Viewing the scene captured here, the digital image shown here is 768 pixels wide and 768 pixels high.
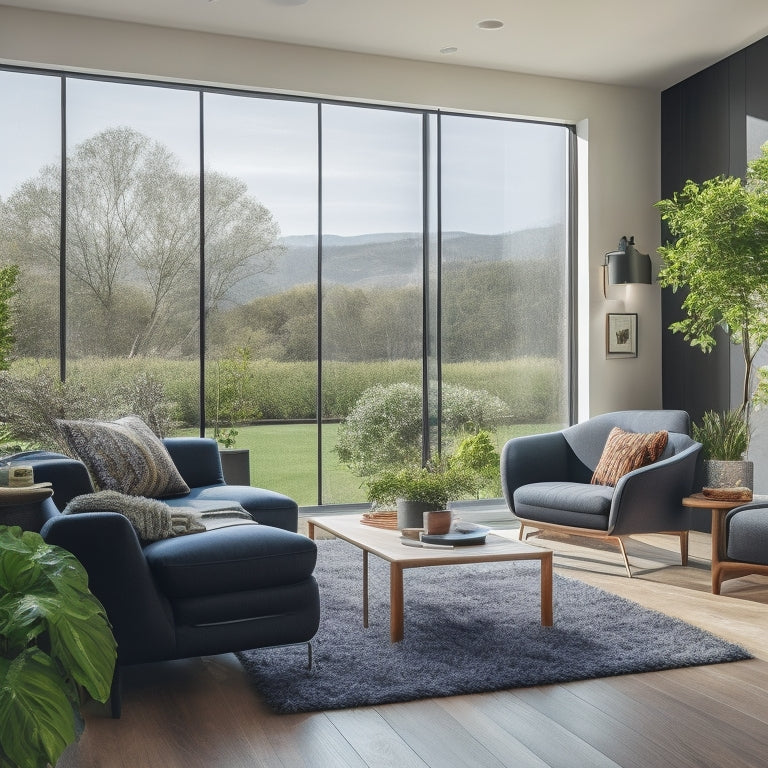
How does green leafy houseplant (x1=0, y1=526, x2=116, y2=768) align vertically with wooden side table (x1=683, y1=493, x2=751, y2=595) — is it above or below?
above

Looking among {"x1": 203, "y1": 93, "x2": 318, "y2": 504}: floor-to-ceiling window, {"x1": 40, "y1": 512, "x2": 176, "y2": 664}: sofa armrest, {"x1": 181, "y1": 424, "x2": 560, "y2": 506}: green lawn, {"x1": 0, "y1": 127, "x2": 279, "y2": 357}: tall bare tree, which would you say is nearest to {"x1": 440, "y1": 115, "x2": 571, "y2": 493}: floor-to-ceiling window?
{"x1": 181, "y1": 424, "x2": 560, "y2": 506}: green lawn

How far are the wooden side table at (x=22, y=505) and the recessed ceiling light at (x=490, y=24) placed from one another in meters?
4.06

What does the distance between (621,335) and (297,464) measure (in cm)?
265

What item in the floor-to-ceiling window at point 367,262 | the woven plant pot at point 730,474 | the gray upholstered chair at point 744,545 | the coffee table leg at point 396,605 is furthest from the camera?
the floor-to-ceiling window at point 367,262

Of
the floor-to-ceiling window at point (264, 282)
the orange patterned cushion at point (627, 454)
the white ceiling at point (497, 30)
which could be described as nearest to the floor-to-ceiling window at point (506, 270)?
the white ceiling at point (497, 30)

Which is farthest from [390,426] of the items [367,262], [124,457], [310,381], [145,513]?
[145,513]

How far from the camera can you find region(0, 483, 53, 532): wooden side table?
9.27ft

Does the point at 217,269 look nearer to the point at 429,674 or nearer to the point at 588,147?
the point at 588,147

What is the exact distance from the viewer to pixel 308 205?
20.5ft

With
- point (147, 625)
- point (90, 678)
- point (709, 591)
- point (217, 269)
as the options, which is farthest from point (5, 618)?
point (217, 269)

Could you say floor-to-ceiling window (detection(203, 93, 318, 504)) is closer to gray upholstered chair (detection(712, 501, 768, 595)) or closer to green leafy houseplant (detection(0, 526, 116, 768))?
gray upholstered chair (detection(712, 501, 768, 595))

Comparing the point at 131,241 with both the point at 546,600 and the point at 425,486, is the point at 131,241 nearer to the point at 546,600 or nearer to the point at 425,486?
the point at 425,486

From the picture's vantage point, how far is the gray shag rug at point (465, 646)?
118 inches

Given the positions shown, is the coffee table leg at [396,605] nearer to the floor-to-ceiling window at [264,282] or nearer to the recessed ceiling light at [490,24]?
the floor-to-ceiling window at [264,282]
